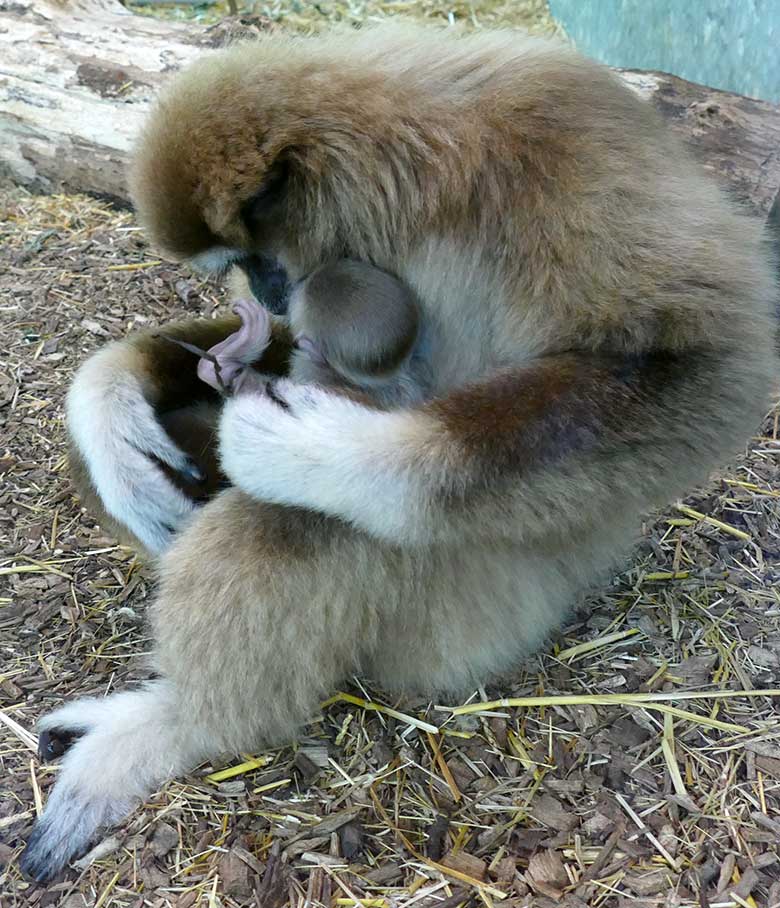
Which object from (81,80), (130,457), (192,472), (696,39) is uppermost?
(696,39)

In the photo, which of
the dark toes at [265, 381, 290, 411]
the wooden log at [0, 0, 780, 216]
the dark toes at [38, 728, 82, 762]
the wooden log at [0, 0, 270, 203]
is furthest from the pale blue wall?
the dark toes at [38, 728, 82, 762]

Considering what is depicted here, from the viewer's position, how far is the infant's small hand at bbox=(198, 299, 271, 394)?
11.5 feet

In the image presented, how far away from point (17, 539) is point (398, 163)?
8.90 feet

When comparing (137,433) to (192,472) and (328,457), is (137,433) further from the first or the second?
(328,457)

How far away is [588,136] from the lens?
301cm

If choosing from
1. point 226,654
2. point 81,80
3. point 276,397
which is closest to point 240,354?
point 276,397

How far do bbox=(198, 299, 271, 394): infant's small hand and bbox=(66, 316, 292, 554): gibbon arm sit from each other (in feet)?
1.31

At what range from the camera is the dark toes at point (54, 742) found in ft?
11.7

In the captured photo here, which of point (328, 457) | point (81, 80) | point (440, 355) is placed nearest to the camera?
point (328, 457)

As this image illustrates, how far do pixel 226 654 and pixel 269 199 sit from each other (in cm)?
157

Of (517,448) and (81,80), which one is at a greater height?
(81,80)

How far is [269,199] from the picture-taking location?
320 centimetres

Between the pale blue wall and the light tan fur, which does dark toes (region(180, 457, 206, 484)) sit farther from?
the pale blue wall

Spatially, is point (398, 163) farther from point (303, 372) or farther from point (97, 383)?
point (97, 383)
